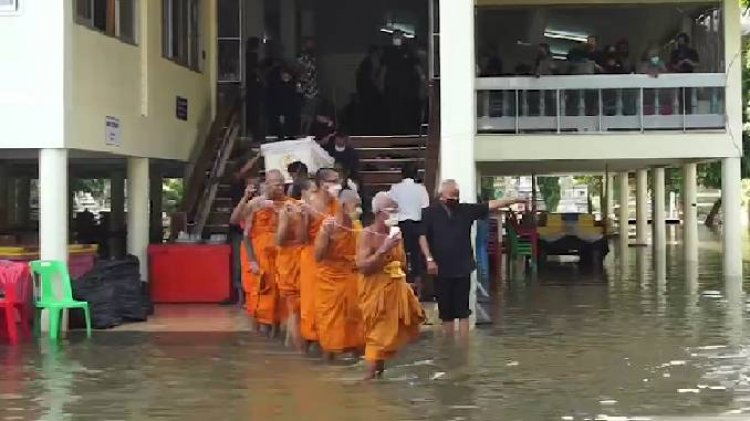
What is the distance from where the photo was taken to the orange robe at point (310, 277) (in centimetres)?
1049

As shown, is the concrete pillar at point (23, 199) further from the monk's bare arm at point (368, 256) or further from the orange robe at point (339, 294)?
the monk's bare arm at point (368, 256)

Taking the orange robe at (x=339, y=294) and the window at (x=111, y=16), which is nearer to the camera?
the orange robe at (x=339, y=294)

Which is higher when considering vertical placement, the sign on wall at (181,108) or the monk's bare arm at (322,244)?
the sign on wall at (181,108)

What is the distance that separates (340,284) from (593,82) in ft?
35.5

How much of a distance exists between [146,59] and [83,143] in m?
2.85

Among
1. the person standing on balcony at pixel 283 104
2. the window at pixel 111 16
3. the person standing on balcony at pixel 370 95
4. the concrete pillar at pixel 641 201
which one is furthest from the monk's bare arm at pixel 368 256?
the concrete pillar at pixel 641 201

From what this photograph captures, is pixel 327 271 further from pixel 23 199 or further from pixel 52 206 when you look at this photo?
pixel 23 199

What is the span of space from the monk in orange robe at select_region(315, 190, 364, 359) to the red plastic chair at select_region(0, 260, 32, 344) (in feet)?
13.6

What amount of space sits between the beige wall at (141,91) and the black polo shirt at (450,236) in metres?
4.56

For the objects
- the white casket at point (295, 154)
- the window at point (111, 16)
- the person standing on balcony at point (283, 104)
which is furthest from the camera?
the person standing on balcony at point (283, 104)

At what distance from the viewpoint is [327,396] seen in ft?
29.6

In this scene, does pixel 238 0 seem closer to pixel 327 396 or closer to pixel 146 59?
pixel 146 59

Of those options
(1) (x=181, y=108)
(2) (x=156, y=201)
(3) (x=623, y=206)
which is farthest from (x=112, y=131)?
(3) (x=623, y=206)

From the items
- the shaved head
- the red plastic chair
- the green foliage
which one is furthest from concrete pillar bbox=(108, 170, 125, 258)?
the green foliage
